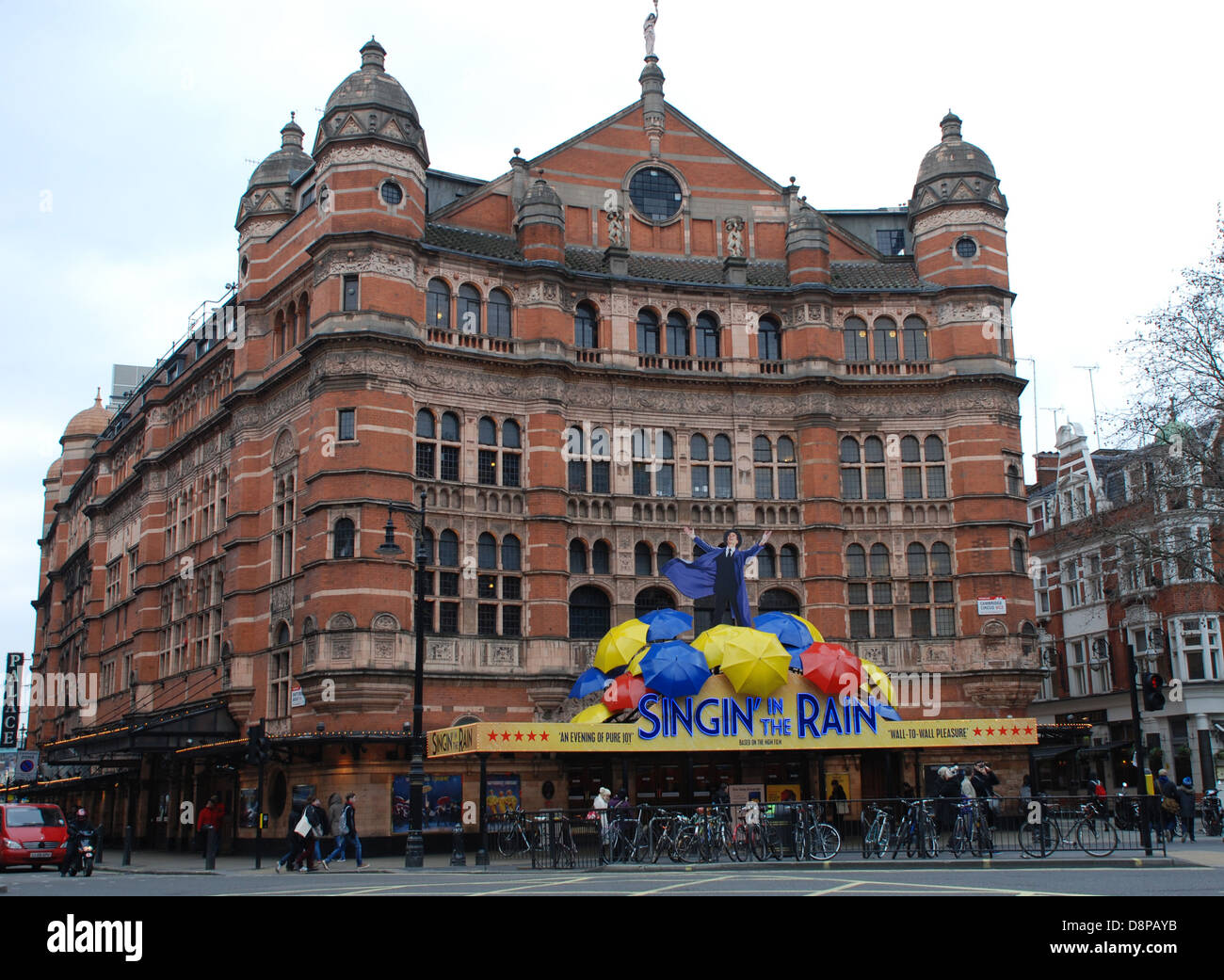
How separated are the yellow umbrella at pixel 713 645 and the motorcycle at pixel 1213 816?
47.2 ft

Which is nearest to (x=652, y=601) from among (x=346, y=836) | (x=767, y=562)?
(x=767, y=562)

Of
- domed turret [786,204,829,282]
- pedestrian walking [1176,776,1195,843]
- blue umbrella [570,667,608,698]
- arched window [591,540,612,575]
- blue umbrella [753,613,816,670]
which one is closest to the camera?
pedestrian walking [1176,776,1195,843]

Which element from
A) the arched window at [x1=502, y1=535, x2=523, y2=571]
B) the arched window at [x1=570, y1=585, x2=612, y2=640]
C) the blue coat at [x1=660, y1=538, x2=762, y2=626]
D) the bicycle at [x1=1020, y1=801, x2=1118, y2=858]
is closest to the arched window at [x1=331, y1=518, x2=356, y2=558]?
the arched window at [x1=502, y1=535, x2=523, y2=571]

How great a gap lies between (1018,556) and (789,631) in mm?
12027

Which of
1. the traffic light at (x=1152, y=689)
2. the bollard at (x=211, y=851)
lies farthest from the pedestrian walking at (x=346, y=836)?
the traffic light at (x=1152, y=689)

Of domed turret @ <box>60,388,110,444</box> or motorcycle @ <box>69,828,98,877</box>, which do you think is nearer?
motorcycle @ <box>69,828,98,877</box>

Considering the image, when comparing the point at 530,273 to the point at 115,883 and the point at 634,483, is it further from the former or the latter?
the point at 115,883

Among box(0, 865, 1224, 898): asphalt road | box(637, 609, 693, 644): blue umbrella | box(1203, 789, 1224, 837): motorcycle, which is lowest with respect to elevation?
box(1203, 789, 1224, 837): motorcycle

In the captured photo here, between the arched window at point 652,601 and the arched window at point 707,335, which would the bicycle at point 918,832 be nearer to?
the arched window at point 652,601

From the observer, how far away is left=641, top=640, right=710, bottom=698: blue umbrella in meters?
34.2

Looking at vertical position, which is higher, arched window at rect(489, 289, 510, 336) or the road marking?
arched window at rect(489, 289, 510, 336)

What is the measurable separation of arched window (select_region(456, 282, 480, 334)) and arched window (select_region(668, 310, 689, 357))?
7071 millimetres

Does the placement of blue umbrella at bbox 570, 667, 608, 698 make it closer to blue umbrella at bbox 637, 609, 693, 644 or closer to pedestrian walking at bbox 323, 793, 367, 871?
blue umbrella at bbox 637, 609, 693, 644

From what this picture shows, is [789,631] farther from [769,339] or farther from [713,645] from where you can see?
Answer: [769,339]
